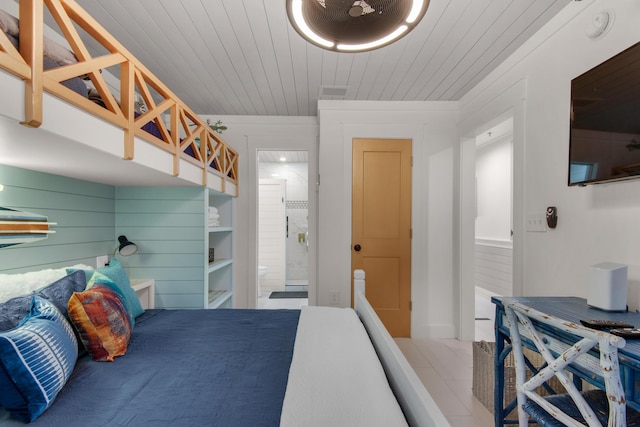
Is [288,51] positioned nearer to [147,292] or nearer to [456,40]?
[456,40]

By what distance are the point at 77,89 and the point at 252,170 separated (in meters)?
2.17

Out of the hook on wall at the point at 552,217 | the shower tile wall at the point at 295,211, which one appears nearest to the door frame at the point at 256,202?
the shower tile wall at the point at 295,211

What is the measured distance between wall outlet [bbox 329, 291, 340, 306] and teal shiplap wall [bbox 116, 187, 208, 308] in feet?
4.06

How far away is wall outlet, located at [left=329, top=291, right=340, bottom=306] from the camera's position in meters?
2.87

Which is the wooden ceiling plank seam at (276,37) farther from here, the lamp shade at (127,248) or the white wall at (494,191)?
the white wall at (494,191)

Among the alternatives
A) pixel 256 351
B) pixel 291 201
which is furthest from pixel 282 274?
pixel 256 351

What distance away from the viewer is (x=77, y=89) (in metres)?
1.08

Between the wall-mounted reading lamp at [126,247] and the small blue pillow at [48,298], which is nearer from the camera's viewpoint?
the small blue pillow at [48,298]

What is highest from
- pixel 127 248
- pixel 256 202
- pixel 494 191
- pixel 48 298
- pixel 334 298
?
pixel 494 191

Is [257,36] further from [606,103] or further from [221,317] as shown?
[606,103]

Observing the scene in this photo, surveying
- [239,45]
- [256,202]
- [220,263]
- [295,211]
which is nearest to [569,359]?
[239,45]

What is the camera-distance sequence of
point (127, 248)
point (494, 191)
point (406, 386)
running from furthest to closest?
point (494, 191) → point (127, 248) → point (406, 386)

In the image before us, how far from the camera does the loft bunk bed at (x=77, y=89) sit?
845mm

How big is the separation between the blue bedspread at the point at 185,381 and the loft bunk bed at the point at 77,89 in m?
0.90
